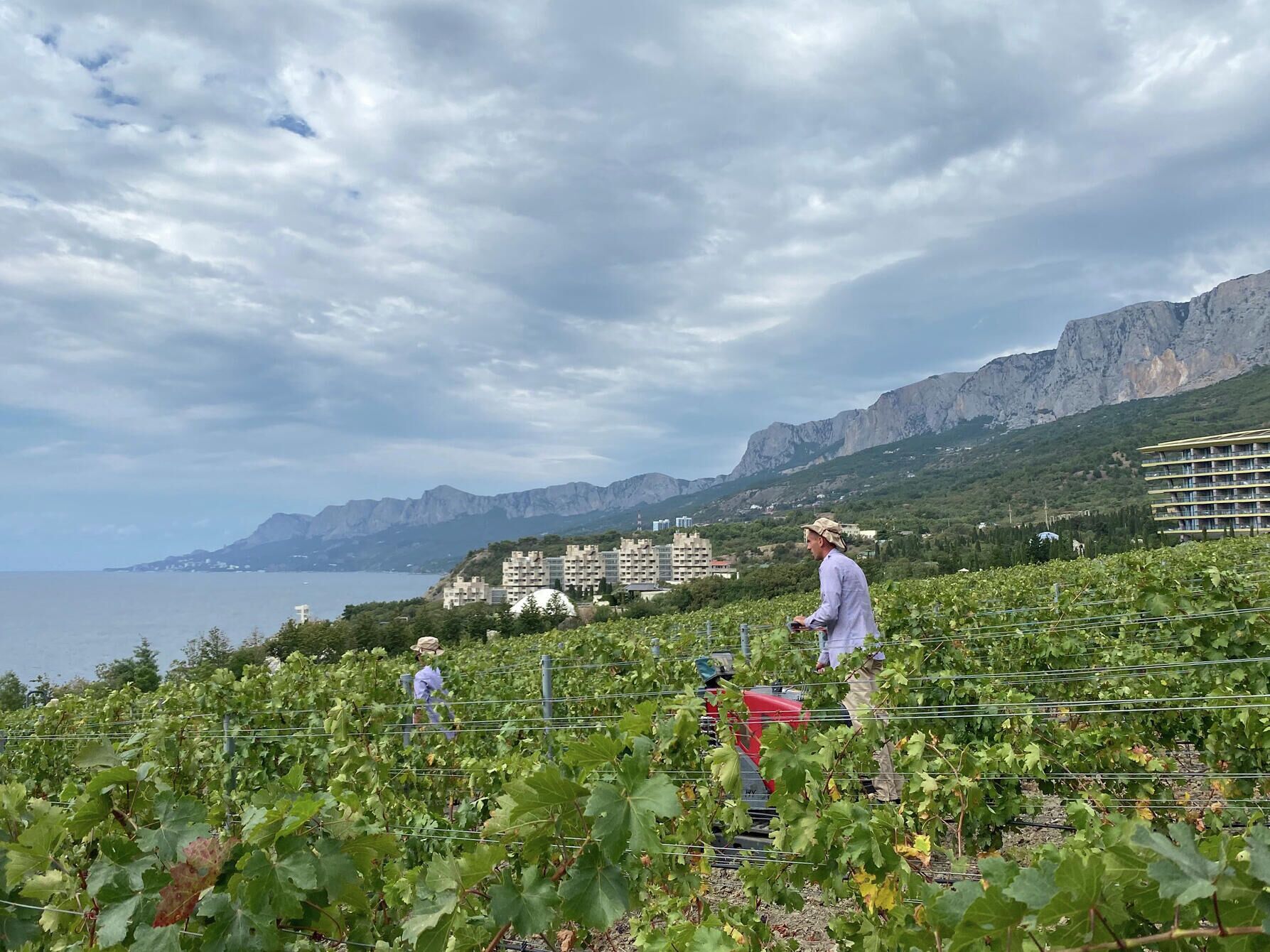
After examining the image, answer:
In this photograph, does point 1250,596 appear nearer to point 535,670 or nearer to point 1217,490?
point 535,670

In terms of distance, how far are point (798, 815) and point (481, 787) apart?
255cm

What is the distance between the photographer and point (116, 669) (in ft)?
140

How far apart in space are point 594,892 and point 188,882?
0.83m

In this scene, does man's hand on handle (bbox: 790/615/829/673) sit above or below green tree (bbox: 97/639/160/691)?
above

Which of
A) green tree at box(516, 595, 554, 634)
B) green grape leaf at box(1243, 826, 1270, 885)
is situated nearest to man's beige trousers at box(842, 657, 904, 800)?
green grape leaf at box(1243, 826, 1270, 885)

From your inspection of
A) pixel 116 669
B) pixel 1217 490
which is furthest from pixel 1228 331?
pixel 116 669

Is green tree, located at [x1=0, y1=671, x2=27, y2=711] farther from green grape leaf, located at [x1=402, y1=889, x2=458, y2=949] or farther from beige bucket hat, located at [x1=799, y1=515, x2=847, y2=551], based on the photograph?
green grape leaf, located at [x1=402, y1=889, x2=458, y2=949]

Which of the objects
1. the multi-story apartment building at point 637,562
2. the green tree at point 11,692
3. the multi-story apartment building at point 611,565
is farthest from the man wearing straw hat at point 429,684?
the multi-story apartment building at point 611,565

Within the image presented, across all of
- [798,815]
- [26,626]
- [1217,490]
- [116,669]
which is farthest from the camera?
[26,626]

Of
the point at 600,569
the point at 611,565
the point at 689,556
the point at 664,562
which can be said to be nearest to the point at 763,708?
A: the point at 689,556

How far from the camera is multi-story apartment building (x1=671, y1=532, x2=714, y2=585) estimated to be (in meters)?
135

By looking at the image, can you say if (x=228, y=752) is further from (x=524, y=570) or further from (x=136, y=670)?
(x=524, y=570)

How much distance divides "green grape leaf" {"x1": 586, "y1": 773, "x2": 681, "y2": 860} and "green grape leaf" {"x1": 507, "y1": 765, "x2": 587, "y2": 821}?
0.05 meters

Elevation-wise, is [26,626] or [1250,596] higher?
[1250,596]
